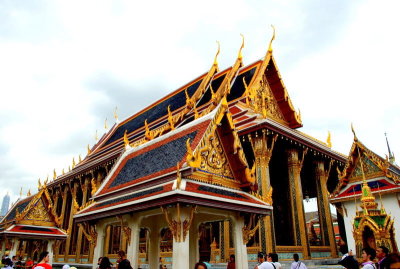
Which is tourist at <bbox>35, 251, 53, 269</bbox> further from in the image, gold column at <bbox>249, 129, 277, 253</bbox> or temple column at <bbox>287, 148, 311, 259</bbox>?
temple column at <bbox>287, 148, 311, 259</bbox>

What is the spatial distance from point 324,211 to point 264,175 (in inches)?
165

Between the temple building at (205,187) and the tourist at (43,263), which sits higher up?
the temple building at (205,187)

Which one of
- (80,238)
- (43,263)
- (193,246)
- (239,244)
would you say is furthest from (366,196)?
(80,238)

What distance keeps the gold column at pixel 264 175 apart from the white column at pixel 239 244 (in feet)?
14.4

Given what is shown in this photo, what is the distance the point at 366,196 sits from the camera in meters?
8.74

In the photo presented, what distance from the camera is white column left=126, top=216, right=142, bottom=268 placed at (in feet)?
21.4

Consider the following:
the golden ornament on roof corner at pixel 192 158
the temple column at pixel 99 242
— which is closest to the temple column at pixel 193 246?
the temple column at pixel 99 242

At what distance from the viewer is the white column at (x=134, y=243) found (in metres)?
6.52

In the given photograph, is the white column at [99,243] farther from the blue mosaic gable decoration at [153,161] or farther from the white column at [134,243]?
the white column at [134,243]

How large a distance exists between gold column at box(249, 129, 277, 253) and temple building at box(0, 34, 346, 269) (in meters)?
0.04

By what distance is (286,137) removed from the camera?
12.6 m

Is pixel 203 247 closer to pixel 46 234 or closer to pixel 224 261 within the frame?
pixel 224 261

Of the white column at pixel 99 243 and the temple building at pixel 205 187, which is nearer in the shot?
the temple building at pixel 205 187

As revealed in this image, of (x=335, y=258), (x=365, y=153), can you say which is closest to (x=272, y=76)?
(x=365, y=153)
